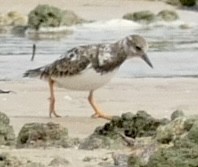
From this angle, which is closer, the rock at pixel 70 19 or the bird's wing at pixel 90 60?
the bird's wing at pixel 90 60

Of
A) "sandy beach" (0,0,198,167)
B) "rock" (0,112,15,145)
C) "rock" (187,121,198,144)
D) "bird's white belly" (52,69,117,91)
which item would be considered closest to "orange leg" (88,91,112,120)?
"sandy beach" (0,0,198,167)

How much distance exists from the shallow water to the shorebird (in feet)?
8.03

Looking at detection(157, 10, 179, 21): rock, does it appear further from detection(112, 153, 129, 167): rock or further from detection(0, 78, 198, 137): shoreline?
detection(112, 153, 129, 167): rock

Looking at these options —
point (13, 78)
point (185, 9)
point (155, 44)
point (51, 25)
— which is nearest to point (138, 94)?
point (13, 78)

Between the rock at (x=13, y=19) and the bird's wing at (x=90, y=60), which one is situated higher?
the bird's wing at (x=90, y=60)

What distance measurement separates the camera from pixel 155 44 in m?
15.1

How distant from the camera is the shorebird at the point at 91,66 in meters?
8.77

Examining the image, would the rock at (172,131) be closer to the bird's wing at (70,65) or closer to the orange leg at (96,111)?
the orange leg at (96,111)

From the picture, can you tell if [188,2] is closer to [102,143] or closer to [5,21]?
[5,21]

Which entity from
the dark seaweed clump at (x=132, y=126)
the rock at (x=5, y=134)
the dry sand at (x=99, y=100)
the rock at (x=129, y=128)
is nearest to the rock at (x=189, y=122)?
the rock at (x=129, y=128)

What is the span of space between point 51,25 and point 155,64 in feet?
18.1

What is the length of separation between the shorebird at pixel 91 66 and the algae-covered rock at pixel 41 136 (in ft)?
7.14

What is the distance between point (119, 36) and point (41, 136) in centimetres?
1018

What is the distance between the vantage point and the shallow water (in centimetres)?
1216
